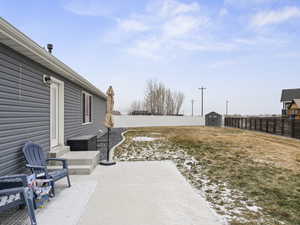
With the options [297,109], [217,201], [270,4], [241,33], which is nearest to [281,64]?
[241,33]

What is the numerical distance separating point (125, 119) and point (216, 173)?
17026mm

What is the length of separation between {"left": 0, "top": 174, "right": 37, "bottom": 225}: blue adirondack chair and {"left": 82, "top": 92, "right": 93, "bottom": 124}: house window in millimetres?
5477

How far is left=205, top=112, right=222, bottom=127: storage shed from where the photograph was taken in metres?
23.6

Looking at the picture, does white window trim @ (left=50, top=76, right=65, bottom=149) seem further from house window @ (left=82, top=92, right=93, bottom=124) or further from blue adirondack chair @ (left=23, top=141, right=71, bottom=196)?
house window @ (left=82, top=92, right=93, bottom=124)

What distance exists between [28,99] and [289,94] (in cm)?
3534

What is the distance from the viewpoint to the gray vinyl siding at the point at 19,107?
298 cm

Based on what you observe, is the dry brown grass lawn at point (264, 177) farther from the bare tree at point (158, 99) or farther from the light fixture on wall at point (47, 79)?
the bare tree at point (158, 99)

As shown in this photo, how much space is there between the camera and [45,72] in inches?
174

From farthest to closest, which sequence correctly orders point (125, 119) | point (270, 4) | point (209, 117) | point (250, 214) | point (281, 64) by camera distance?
point (209, 117) → point (125, 119) → point (281, 64) → point (270, 4) → point (250, 214)

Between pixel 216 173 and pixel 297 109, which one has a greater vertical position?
pixel 297 109

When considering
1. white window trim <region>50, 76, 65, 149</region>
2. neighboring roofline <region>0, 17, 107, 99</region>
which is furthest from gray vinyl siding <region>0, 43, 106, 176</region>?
white window trim <region>50, 76, 65, 149</region>

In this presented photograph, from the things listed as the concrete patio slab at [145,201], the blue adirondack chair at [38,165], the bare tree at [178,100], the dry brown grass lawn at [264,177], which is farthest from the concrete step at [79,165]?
the bare tree at [178,100]

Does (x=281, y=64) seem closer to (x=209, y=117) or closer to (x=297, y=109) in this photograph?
(x=297, y=109)

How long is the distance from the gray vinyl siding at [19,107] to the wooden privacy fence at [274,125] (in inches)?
540
